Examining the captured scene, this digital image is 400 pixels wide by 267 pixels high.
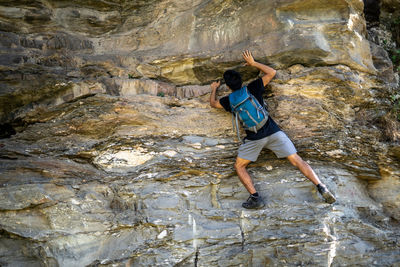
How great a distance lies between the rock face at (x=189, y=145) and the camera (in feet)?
17.5

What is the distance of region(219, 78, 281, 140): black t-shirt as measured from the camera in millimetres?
5410

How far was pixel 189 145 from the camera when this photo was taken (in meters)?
6.05

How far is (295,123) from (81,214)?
375 centimetres

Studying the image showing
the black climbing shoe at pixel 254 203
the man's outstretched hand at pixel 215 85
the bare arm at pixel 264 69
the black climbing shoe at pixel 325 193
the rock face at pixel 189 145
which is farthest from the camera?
the man's outstretched hand at pixel 215 85

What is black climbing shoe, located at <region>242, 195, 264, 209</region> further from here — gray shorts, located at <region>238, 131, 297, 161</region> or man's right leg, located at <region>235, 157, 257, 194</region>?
gray shorts, located at <region>238, 131, 297, 161</region>

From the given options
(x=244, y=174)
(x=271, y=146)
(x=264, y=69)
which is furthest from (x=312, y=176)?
(x=264, y=69)

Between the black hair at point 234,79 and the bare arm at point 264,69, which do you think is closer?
the black hair at point 234,79

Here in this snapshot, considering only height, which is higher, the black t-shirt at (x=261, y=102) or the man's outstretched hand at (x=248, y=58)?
the man's outstretched hand at (x=248, y=58)

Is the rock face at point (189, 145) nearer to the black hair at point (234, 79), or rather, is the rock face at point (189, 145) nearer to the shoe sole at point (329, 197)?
the shoe sole at point (329, 197)

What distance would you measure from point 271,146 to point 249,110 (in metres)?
0.67

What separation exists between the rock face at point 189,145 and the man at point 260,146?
34 centimetres

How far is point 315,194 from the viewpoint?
5.63 metres

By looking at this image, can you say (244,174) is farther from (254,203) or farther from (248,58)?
(248,58)

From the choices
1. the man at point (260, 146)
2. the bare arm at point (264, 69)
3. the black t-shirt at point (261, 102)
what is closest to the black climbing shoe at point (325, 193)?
the man at point (260, 146)
